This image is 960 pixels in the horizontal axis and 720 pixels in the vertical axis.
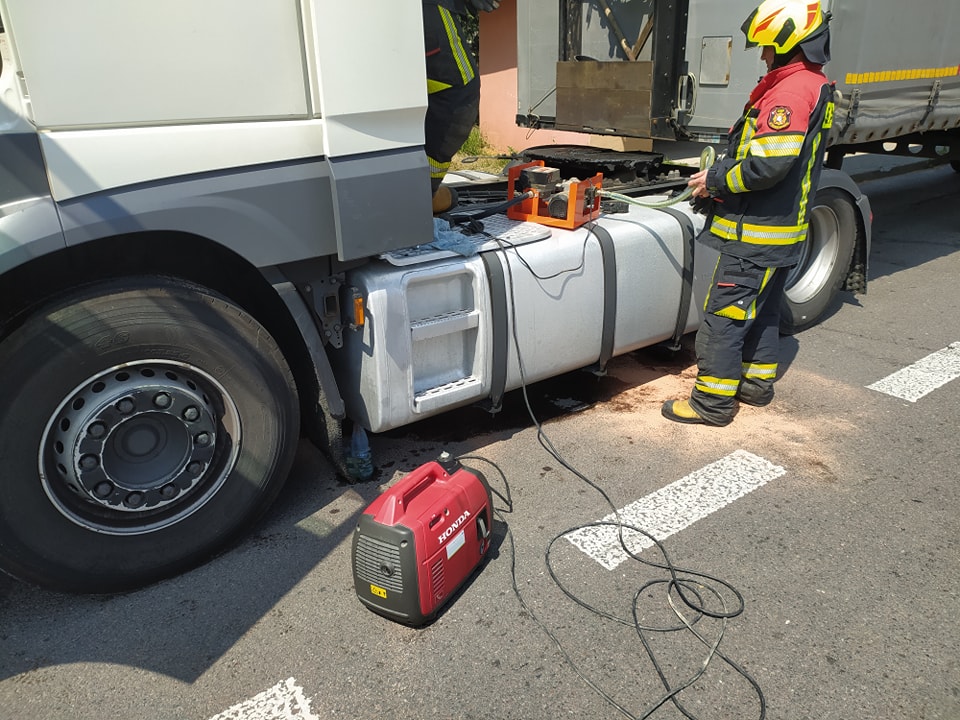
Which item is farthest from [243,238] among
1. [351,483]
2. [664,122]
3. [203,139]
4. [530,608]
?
[664,122]

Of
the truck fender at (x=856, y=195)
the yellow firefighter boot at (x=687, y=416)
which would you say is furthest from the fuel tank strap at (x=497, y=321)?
the truck fender at (x=856, y=195)

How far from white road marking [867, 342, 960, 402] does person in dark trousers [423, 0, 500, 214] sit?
2.77m

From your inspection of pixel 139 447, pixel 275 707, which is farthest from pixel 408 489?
pixel 139 447

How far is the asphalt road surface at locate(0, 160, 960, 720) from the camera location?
2279 millimetres

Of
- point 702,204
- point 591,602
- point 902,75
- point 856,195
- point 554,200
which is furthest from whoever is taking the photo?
point 856,195

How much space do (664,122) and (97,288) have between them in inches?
161

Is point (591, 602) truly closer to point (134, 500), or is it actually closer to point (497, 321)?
point (497, 321)

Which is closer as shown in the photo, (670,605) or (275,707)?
(275,707)

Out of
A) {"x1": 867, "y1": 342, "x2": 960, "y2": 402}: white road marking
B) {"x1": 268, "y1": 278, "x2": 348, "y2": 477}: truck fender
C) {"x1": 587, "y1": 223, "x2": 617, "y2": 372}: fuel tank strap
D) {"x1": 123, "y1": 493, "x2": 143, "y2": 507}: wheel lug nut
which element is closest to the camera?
{"x1": 123, "y1": 493, "x2": 143, "y2": 507}: wheel lug nut

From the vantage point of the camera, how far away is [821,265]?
16.9ft

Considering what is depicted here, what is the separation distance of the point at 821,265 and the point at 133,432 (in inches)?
175

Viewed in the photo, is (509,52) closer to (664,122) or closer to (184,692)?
(664,122)

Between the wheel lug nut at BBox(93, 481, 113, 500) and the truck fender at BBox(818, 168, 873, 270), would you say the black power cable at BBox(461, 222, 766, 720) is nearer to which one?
the wheel lug nut at BBox(93, 481, 113, 500)

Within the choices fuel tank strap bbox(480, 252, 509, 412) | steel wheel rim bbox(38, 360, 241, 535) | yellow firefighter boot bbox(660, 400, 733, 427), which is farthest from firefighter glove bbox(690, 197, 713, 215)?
steel wheel rim bbox(38, 360, 241, 535)
